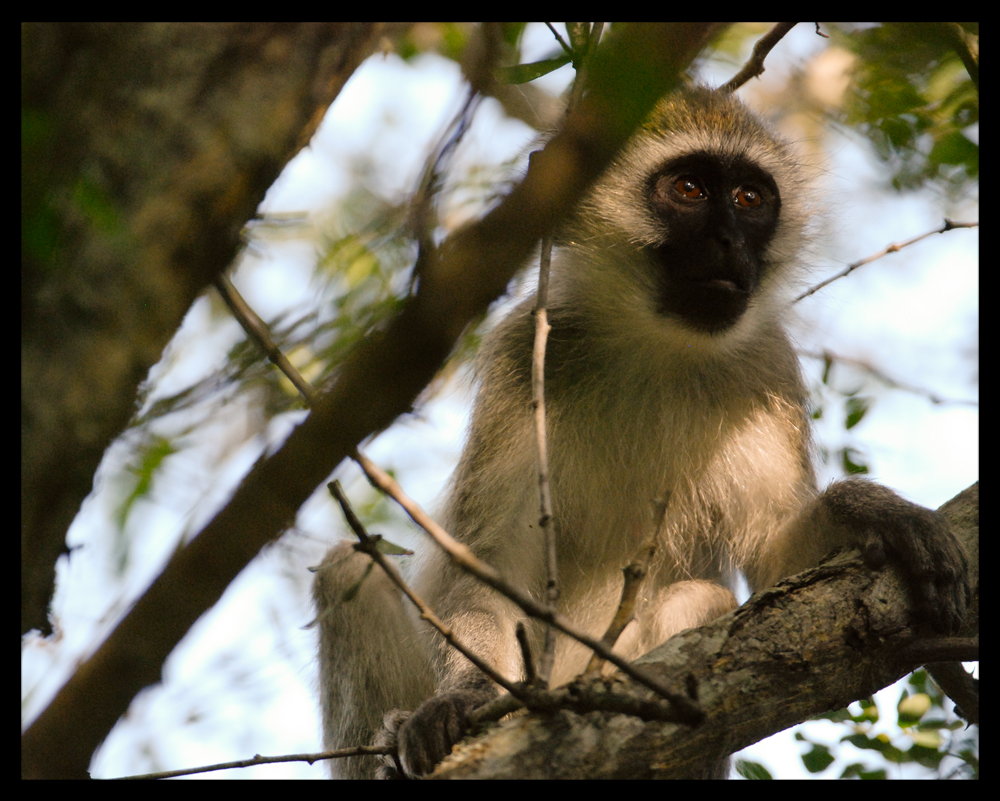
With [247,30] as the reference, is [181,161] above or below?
below

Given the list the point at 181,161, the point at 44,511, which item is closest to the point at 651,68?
the point at 181,161

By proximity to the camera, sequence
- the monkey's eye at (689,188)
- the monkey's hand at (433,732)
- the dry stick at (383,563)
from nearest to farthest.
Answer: the dry stick at (383,563), the monkey's hand at (433,732), the monkey's eye at (689,188)

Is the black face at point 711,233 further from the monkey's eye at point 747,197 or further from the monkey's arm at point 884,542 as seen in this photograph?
the monkey's arm at point 884,542

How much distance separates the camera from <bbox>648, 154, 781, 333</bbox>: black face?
4.58 meters

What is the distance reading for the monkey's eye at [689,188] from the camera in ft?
16.6

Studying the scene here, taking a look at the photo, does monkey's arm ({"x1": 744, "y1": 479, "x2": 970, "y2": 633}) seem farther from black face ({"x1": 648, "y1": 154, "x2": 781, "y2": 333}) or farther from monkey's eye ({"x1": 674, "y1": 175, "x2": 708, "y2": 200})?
monkey's eye ({"x1": 674, "y1": 175, "x2": 708, "y2": 200})

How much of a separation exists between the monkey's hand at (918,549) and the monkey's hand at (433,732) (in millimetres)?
1726

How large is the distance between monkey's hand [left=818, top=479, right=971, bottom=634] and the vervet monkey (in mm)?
406

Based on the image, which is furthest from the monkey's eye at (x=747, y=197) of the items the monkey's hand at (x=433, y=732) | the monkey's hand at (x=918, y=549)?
the monkey's hand at (x=433, y=732)

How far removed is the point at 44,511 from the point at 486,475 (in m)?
3.18

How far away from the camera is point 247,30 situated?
232cm

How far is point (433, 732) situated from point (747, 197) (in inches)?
134

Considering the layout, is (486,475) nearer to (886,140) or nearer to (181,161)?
(886,140)

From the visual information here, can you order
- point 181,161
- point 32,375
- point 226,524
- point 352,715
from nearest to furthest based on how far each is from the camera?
point 226,524 < point 32,375 < point 181,161 < point 352,715
